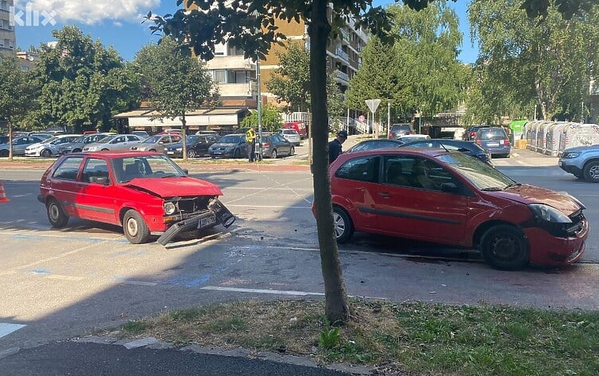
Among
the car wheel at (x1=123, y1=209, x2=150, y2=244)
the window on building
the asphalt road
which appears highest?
the window on building

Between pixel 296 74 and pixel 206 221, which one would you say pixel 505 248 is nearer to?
pixel 206 221

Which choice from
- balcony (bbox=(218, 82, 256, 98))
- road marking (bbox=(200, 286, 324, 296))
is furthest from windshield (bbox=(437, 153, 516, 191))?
balcony (bbox=(218, 82, 256, 98))

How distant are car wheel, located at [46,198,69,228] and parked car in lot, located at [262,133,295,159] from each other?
68.3 ft

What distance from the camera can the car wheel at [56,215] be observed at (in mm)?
11648

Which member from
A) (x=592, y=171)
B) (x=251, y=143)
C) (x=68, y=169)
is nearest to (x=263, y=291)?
(x=68, y=169)

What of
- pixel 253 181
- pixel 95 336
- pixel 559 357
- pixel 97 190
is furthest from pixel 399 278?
pixel 253 181

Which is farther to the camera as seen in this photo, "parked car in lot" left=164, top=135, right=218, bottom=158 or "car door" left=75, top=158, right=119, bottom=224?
"parked car in lot" left=164, top=135, right=218, bottom=158

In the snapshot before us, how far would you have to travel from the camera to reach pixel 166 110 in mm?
30703

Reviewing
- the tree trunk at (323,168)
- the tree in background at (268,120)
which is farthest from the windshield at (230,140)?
the tree trunk at (323,168)

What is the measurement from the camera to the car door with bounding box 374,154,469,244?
25.8ft

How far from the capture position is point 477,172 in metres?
8.33

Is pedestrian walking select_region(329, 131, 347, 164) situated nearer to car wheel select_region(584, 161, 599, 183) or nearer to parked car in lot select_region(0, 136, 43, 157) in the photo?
car wheel select_region(584, 161, 599, 183)

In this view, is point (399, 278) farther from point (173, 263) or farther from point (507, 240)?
point (173, 263)

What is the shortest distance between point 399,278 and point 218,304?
8.41 ft
